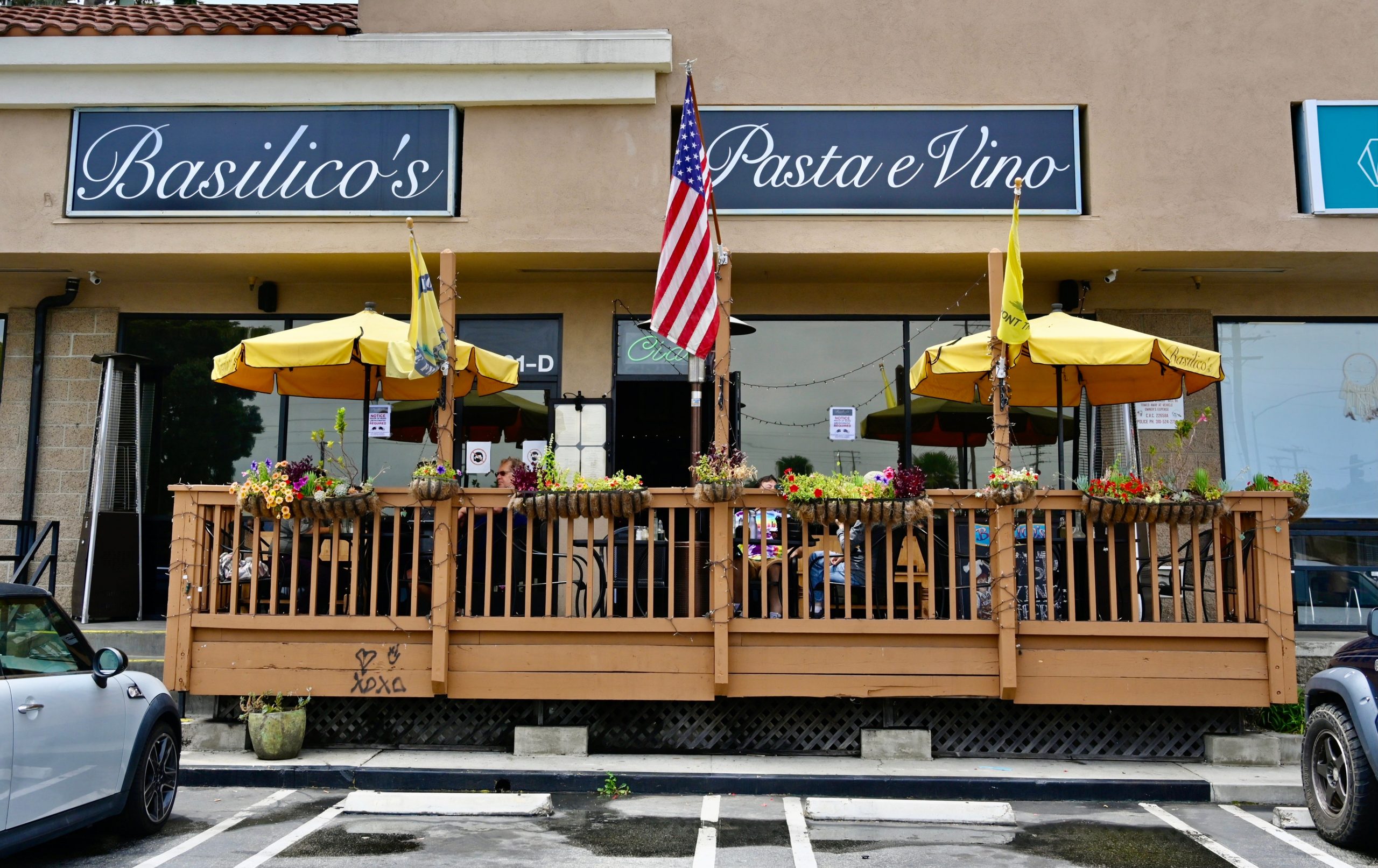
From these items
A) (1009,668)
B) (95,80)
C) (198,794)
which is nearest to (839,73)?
(1009,668)

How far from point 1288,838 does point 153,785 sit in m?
6.31

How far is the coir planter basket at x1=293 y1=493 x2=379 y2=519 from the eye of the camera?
7.93 metres

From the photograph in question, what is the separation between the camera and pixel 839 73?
10.5 meters

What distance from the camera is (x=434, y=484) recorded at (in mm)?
7844

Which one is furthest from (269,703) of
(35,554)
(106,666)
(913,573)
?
(913,573)

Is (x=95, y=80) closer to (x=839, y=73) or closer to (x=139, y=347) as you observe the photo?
(x=139, y=347)

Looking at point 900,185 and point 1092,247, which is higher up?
point 900,185

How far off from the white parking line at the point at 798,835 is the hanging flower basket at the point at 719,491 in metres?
2.02

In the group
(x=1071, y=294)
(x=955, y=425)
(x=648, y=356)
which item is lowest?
(x=955, y=425)

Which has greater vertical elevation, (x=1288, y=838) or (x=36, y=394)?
(x=36, y=394)

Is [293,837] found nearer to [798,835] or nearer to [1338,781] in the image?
[798,835]

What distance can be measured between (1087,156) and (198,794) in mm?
8898

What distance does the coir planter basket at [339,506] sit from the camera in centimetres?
793

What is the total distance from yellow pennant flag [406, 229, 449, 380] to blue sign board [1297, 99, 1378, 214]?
306 inches
